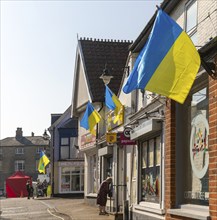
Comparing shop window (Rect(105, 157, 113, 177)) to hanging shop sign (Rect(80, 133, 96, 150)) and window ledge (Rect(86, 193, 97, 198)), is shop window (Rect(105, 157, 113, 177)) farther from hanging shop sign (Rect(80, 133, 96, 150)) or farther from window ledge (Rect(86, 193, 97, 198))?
window ledge (Rect(86, 193, 97, 198))

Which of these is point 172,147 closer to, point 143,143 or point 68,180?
point 143,143

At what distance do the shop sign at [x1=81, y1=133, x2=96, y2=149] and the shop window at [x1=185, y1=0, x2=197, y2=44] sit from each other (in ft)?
44.5

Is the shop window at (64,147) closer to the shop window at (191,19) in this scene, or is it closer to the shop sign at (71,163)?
the shop sign at (71,163)

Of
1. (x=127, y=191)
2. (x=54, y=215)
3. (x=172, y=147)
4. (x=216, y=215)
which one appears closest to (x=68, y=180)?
(x=54, y=215)

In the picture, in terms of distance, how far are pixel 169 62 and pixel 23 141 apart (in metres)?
84.4

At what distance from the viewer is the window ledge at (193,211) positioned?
9298mm

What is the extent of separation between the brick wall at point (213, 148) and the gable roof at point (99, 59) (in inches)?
558

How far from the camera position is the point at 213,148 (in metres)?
8.84

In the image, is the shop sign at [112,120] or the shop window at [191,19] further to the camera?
the shop sign at [112,120]

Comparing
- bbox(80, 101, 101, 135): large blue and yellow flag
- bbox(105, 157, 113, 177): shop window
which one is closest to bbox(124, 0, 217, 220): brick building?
bbox(80, 101, 101, 135): large blue and yellow flag

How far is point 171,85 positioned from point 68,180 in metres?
33.5

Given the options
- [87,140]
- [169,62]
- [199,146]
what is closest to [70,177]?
[87,140]

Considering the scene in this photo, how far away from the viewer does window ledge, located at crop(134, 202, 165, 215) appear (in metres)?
12.8

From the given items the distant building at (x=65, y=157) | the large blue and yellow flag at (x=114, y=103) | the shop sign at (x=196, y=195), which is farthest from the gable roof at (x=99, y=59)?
the distant building at (x=65, y=157)
